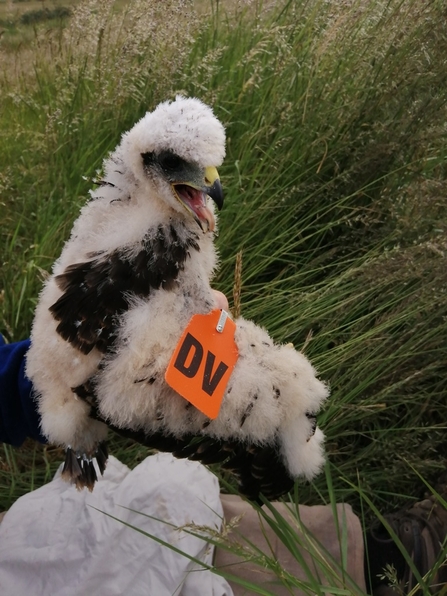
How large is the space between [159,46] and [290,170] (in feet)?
1.81

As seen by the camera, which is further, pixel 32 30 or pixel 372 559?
pixel 32 30

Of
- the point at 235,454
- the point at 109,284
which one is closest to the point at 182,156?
the point at 109,284

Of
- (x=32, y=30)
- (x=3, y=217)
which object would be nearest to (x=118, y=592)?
(x=3, y=217)

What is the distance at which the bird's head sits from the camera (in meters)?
0.77

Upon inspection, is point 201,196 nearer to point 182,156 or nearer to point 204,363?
point 182,156

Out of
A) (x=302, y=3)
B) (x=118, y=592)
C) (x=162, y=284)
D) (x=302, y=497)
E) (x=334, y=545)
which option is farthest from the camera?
(x=302, y=3)

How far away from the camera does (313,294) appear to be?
151 cm

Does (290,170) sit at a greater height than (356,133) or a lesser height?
lesser

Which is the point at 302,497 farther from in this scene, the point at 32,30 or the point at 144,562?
the point at 32,30

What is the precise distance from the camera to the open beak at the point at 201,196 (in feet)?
2.60

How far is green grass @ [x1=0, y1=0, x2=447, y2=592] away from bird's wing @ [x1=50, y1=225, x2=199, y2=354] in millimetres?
683

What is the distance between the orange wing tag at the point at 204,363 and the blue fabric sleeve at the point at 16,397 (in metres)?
0.37

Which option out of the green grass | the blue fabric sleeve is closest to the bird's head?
the blue fabric sleeve

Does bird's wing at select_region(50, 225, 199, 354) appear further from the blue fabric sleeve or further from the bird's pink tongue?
the blue fabric sleeve
